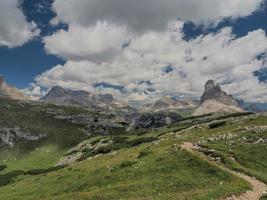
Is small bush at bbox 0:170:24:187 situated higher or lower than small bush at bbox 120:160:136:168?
lower

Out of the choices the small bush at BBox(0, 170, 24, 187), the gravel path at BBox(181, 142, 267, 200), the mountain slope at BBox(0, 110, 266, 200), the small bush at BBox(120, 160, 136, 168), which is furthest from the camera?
the small bush at BBox(0, 170, 24, 187)

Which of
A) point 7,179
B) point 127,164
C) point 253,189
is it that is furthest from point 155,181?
point 7,179

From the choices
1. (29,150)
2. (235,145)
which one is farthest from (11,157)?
(235,145)

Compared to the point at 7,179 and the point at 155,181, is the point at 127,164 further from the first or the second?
the point at 7,179

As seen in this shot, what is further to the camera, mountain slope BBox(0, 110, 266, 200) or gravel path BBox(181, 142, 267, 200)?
mountain slope BBox(0, 110, 266, 200)

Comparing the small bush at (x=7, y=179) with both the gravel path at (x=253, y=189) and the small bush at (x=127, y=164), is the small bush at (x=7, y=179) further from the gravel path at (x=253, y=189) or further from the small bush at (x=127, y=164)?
the gravel path at (x=253, y=189)

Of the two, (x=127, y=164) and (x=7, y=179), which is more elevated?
(x=127, y=164)

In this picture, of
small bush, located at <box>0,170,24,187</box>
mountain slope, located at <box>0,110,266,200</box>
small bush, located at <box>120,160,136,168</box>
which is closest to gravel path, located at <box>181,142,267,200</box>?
mountain slope, located at <box>0,110,266,200</box>

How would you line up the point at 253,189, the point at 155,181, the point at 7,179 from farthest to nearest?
the point at 7,179 → the point at 155,181 → the point at 253,189

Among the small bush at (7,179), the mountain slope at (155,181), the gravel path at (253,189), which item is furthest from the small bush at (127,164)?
the small bush at (7,179)

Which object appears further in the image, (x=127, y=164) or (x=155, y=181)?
(x=127, y=164)

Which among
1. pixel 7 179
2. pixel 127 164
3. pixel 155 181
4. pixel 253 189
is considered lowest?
pixel 7 179

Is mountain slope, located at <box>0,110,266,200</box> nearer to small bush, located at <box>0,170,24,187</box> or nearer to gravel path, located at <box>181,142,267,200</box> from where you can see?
gravel path, located at <box>181,142,267,200</box>

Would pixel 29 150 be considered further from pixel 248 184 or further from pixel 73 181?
pixel 248 184
